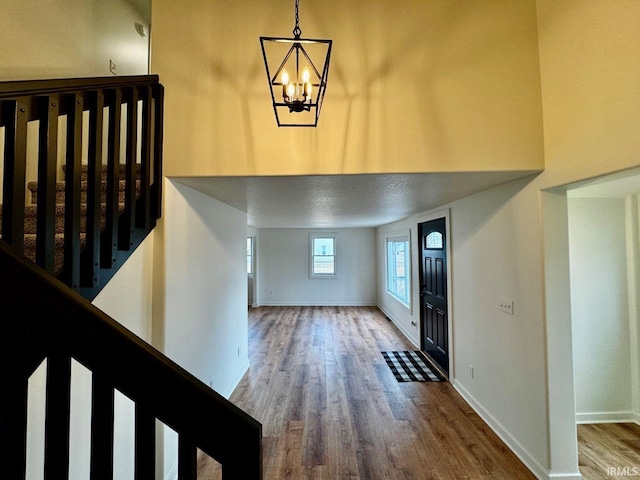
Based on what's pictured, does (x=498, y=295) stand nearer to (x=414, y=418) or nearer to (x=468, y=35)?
(x=414, y=418)

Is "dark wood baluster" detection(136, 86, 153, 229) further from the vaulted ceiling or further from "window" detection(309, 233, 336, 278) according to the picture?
"window" detection(309, 233, 336, 278)

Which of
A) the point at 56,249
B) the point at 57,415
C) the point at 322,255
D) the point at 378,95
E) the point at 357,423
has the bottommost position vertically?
the point at 357,423

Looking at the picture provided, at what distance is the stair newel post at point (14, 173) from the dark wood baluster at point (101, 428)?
0.78 metres

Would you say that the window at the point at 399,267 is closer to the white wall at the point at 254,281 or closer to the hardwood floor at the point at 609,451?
the hardwood floor at the point at 609,451

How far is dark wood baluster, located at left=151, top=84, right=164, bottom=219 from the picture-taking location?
1994 mm

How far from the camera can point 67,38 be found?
2287mm

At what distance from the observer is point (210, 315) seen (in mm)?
2830

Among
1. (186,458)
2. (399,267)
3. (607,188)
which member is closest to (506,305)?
(607,188)

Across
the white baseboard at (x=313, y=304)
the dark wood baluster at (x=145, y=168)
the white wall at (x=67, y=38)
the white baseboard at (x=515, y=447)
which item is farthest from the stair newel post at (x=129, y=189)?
the white baseboard at (x=313, y=304)

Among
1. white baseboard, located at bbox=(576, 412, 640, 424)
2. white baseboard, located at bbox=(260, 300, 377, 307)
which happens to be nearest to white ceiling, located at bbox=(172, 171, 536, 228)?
white baseboard, located at bbox=(576, 412, 640, 424)

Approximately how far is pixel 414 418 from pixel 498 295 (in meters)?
1.42

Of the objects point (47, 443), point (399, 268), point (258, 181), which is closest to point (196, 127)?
point (258, 181)

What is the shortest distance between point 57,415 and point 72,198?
1.00 metres

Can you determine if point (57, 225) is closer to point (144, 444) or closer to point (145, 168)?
point (145, 168)
